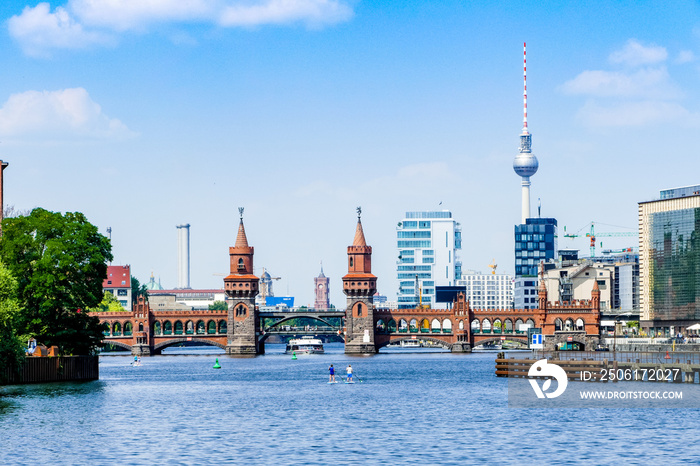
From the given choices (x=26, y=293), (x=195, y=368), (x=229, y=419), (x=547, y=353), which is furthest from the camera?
(x=195, y=368)

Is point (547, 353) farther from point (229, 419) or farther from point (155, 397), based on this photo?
point (229, 419)

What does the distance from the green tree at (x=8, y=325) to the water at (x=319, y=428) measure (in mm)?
3288

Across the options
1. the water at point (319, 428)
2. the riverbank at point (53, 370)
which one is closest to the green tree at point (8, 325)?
the water at point (319, 428)

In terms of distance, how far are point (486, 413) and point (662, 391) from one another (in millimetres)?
24973

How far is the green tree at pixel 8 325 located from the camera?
84.9m

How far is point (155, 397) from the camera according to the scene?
10069cm

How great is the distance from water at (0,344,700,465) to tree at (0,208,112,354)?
5.58 m

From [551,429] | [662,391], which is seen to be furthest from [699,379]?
[551,429]

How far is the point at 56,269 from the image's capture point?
106m

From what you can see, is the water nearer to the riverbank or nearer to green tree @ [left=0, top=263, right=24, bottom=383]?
the riverbank

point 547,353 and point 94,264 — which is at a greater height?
point 94,264

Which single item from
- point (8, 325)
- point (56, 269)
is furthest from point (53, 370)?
point (8, 325)

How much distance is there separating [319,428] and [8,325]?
27.4 metres

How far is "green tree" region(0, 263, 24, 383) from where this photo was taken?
84.9 metres
